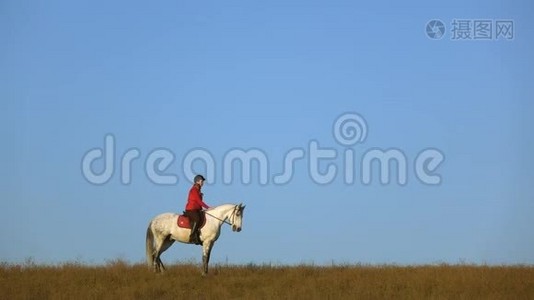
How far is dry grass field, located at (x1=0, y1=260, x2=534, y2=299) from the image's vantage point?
55.3ft

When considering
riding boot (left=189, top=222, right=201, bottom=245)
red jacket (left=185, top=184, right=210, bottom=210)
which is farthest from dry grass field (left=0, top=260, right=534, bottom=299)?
red jacket (left=185, top=184, right=210, bottom=210)

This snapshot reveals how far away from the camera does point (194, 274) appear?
20.0m

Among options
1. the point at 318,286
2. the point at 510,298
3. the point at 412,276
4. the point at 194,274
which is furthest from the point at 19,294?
the point at 510,298

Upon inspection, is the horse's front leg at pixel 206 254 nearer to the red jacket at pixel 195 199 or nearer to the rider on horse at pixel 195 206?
the rider on horse at pixel 195 206

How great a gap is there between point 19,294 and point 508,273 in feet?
41.6

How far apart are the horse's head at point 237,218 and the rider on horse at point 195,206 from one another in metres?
0.79

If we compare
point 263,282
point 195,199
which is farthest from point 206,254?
point 263,282

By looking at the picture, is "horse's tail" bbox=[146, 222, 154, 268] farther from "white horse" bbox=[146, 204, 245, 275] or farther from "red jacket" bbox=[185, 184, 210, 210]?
"red jacket" bbox=[185, 184, 210, 210]

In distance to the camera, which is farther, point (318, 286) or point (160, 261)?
point (160, 261)

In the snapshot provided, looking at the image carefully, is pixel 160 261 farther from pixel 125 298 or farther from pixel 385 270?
pixel 385 270

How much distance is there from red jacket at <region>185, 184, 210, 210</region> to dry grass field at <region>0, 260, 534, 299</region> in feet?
6.04

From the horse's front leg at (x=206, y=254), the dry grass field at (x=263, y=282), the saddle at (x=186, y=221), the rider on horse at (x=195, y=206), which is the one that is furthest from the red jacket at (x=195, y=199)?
the dry grass field at (x=263, y=282)

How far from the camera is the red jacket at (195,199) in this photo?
64.4 feet

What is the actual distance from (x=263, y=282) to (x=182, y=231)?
326 cm
